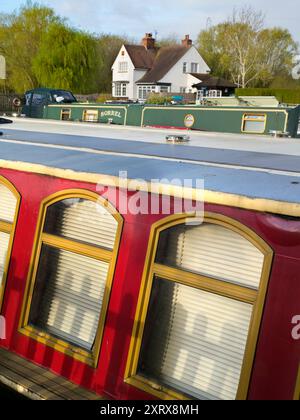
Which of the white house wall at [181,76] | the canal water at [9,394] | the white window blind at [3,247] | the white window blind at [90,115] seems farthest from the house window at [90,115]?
the white house wall at [181,76]

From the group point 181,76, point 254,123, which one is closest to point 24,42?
point 181,76

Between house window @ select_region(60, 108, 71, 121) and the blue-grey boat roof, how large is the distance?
8061mm

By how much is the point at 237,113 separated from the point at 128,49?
4384 cm

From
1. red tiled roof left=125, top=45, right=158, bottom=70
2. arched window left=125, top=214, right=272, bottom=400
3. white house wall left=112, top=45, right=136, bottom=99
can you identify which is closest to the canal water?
arched window left=125, top=214, right=272, bottom=400

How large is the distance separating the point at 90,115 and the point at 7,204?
8788 mm

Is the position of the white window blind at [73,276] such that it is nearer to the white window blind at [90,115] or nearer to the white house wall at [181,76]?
the white window blind at [90,115]

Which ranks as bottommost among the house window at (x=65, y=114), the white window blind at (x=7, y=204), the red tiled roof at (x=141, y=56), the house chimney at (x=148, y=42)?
the white window blind at (x=7, y=204)

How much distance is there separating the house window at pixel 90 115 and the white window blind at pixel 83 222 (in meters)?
8.90

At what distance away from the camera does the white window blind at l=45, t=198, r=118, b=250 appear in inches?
117

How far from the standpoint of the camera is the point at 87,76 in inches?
1460

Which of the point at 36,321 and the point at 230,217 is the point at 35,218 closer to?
the point at 36,321

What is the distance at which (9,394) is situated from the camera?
305 centimetres

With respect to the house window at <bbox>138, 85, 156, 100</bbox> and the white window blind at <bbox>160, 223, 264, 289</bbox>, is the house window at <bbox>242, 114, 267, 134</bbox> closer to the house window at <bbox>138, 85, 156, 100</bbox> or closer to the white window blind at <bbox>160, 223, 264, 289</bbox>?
the white window blind at <bbox>160, 223, 264, 289</bbox>

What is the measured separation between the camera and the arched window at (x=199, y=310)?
7.79 ft
